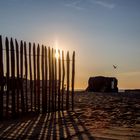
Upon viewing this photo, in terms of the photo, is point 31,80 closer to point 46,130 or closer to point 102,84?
point 46,130

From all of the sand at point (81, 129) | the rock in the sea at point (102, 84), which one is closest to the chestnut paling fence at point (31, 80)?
the sand at point (81, 129)

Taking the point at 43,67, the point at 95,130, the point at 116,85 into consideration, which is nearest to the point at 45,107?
the point at 43,67

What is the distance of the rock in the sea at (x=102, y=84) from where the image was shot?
3895 cm

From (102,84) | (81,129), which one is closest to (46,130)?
(81,129)

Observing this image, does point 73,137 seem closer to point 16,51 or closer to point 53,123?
point 53,123

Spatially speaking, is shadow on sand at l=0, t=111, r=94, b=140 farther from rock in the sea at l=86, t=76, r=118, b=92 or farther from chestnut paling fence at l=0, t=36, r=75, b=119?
rock in the sea at l=86, t=76, r=118, b=92

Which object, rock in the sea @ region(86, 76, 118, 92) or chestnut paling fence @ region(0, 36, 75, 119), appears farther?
rock in the sea @ region(86, 76, 118, 92)

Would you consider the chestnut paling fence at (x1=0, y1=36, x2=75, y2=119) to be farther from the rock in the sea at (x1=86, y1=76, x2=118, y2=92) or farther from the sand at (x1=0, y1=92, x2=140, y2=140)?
the rock in the sea at (x1=86, y1=76, x2=118, y2=92)

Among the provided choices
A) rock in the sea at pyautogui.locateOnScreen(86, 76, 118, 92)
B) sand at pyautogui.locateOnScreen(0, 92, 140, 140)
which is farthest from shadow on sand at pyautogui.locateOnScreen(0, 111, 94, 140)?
rock in the sea at pyautogui.locateOnScreen(86, 76, 118, 92)

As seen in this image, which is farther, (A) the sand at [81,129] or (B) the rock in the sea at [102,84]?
(B) the rock in the sea at [102,84]

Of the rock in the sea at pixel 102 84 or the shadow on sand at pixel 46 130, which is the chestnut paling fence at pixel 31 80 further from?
the rock in the sea at pixel 102 84

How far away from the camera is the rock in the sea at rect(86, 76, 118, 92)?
38.9 m

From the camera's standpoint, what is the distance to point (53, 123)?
8.41 m

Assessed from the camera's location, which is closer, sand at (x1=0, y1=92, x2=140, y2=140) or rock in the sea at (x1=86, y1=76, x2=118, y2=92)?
sand at (x1=0, y1=92, x2=140, y2=140)
